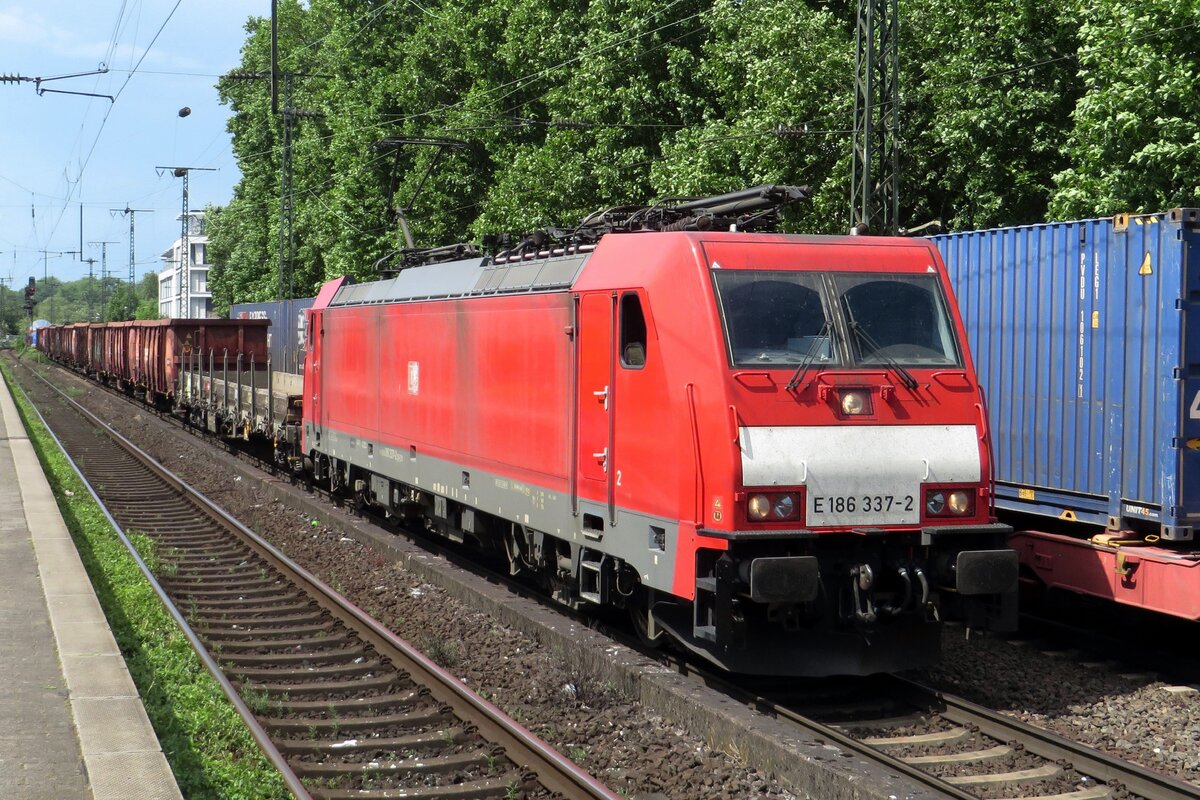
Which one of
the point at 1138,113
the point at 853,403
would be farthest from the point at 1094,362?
the point at 1138,113

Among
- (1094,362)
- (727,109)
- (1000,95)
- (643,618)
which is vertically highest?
(727,109)

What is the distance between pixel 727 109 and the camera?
2555cm

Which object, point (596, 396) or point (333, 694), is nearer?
point (333, 694)

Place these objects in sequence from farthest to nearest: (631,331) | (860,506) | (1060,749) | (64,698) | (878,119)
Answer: (878,119), (631,331), (860,506), (64,698), (1060,749)

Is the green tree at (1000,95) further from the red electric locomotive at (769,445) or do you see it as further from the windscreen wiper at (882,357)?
the windscreen wiper at (882,357)

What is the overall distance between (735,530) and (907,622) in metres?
1.57

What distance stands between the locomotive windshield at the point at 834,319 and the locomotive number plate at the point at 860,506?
90 centimetres

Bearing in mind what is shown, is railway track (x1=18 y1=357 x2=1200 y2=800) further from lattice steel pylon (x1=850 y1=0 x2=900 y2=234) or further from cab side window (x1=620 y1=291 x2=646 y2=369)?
lattice steel pylon (x1=850 y1=0 x2=900 y2=234)

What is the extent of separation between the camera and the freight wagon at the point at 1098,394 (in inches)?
362

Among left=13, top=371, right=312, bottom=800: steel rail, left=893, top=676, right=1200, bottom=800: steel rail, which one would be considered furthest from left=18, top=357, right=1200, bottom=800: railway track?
left=13, top=371, right=312, bottom=800: steel rail

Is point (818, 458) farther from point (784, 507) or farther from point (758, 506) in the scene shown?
point (758, 506)

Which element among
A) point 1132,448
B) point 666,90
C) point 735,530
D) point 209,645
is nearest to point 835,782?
point 735,530

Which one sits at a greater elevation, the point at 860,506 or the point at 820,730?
the point at 860,506

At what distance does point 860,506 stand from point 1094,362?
3032 millimetres
